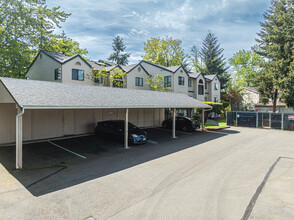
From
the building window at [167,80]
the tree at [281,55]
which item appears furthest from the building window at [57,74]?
the tree at [281,55]

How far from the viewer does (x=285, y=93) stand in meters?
24.5

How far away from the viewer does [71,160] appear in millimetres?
9414

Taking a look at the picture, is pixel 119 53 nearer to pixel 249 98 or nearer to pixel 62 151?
pixel 249 98

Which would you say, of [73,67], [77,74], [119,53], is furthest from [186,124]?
[119,53]

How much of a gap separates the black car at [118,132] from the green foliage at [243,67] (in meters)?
44.0

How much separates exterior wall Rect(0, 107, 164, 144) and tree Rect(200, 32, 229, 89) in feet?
117

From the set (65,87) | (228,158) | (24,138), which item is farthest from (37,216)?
(24,138)

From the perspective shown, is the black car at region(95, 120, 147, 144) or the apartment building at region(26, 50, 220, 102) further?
the apartment building at region(26, 50, 220, 102)

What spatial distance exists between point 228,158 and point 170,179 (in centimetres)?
457

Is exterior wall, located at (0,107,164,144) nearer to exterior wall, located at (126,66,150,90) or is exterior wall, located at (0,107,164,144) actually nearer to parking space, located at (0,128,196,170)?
parking space, located at (0,128,196,170)

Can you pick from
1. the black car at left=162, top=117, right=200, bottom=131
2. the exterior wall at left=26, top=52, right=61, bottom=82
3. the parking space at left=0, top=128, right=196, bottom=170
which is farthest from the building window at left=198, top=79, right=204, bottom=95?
the parking space at left=0, top=128, right=196, bottom=170

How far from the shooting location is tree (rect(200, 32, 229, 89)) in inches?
1873

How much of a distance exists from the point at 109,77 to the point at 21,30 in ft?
46.0

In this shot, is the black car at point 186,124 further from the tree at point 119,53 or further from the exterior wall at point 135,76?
the tree at point 119,53
